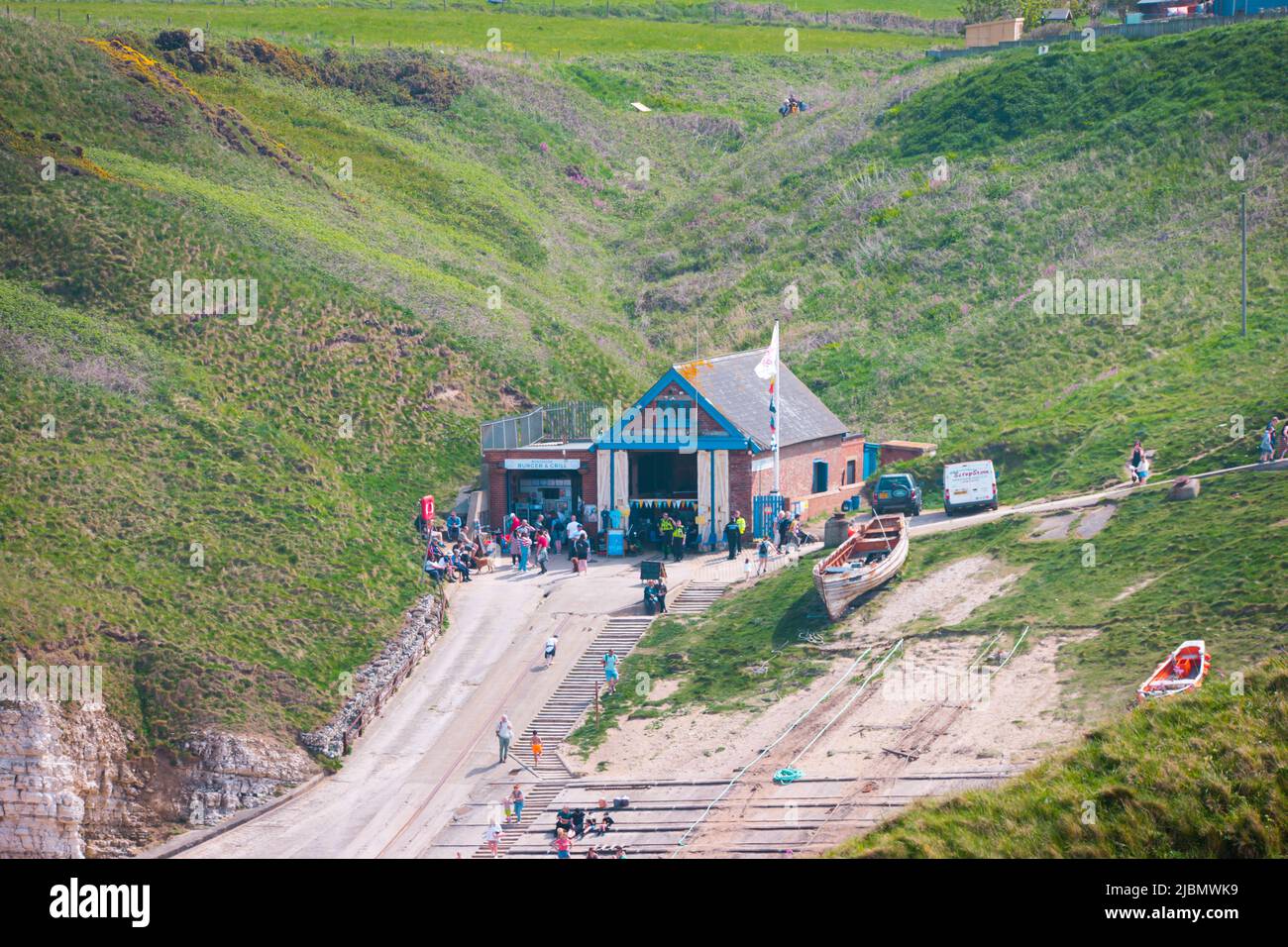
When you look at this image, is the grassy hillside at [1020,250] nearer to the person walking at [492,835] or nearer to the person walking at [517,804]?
the person walking at [517,804]

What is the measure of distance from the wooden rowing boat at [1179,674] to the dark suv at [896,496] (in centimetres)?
1881

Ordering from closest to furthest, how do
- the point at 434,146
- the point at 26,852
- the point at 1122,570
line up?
the point at 26,852
the point at 1122,570
the point at 434,146

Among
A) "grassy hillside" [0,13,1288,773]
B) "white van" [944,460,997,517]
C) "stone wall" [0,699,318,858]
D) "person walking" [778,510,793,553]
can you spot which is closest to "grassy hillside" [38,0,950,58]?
"grassy hillside" [0,13,1288,773]

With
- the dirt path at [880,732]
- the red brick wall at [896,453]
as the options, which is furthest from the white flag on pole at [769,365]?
the dirt path at [880,732]

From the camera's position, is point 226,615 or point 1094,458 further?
point 1094,458

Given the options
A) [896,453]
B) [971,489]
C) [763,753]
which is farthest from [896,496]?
[763,753]

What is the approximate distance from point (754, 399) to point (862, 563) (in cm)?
1166

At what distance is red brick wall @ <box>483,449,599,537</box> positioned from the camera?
202 ft

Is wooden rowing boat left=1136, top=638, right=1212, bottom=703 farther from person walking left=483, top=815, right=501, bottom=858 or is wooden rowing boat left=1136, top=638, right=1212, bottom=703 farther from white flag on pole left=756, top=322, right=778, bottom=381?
white flag on pole left=756, top=322, right=778, bottom=381
